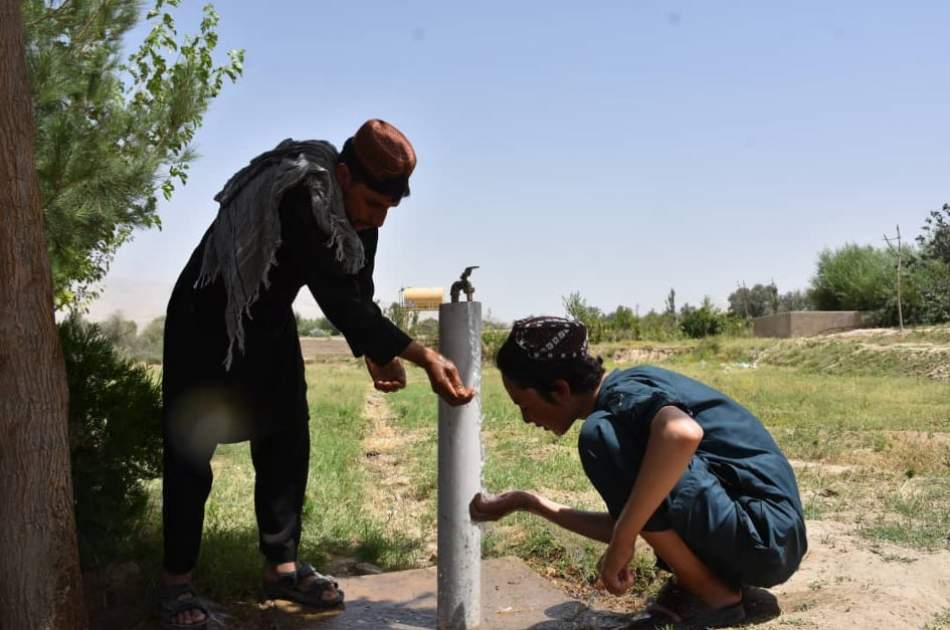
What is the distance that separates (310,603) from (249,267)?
4.17 feet

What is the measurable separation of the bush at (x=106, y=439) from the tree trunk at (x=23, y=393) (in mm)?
449

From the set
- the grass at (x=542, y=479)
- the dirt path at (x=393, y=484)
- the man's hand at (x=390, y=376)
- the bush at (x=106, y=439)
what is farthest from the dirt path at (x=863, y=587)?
the bush at (x=106, y=439)

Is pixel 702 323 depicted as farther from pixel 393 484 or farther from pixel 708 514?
pixel 708 514

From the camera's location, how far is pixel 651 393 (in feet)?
8.70

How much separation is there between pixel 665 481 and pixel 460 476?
2.60 feet

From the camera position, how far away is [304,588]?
3.34 meters

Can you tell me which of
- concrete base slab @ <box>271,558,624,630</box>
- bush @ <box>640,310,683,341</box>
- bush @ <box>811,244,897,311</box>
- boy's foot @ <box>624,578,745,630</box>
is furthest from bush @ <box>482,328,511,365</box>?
boy's foot @ <box>624,578,745,630</box>

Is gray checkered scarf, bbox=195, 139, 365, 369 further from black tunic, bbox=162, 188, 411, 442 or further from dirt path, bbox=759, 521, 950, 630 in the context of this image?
dirt path, bbox=759, 521, 950, 630

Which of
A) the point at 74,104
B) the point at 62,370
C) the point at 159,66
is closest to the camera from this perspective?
the point at 62,370

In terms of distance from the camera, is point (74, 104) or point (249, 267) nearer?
point (249, 267)

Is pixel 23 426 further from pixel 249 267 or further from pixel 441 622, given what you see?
pixel 441 622

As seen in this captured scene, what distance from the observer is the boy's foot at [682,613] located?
278cm

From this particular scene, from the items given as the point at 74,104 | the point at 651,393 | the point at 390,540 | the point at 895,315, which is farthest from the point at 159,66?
the point at 895,315

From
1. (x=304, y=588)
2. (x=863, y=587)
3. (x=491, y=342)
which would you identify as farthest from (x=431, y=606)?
(x=491, y=342)
